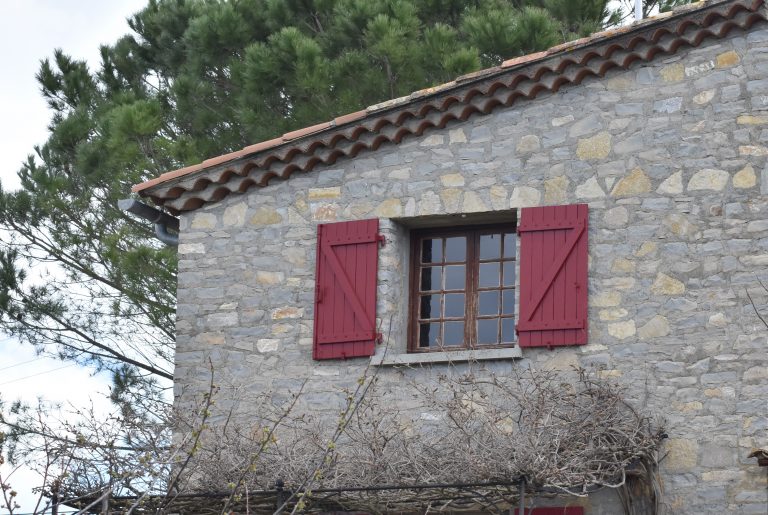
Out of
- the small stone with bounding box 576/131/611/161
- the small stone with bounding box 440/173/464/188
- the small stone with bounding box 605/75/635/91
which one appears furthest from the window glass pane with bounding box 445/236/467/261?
the small stone with bounding box 605/75/635/91

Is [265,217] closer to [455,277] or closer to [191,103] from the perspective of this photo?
[455,277]

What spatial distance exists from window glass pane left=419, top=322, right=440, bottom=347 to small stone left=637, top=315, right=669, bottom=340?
1.84m

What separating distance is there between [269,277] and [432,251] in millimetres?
1402

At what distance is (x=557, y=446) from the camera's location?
1105 cm

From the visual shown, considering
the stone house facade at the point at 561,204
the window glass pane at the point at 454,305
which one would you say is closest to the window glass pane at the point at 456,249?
the stone house facade at the point at 561,204

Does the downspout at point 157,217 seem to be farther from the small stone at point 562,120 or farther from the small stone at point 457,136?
the small stone at point 562,120

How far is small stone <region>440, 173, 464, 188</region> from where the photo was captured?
1280 cm

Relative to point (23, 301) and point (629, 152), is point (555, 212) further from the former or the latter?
point (23, 301)

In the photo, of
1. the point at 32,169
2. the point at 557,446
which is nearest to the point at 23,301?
the point at 32,169

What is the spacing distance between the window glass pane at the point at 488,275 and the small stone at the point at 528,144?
98 centimetres

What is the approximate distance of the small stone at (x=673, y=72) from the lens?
40.6 ft

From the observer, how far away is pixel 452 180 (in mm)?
12820

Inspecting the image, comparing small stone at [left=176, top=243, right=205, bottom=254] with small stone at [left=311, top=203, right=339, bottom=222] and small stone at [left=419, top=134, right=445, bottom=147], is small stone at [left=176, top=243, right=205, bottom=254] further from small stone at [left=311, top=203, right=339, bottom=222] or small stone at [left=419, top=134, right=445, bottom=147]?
small stone at [left=419, top=134, right=445, bottom=147]

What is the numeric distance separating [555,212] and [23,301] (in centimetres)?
794
